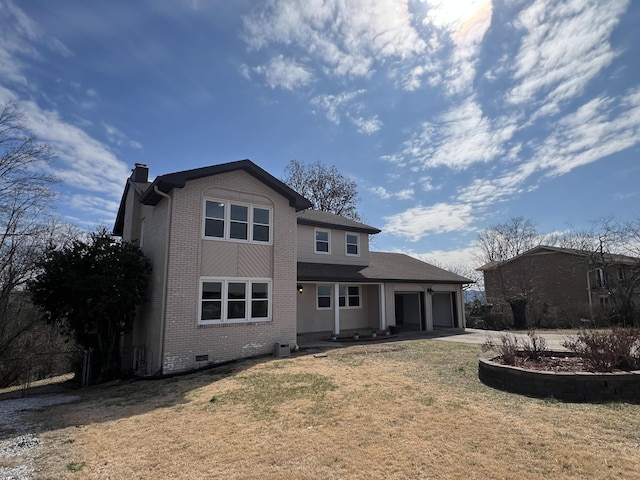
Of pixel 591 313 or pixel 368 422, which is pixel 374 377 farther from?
pixel 591 313

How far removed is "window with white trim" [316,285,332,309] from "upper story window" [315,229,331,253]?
197 centimetres

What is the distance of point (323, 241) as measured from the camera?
62.1 feet

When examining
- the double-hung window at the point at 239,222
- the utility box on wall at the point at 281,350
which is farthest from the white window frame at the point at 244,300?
the double-hung window at the point at 239,222

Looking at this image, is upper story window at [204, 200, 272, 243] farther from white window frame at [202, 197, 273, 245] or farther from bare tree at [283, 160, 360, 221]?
bare tree at [283, 160, 360, 221]

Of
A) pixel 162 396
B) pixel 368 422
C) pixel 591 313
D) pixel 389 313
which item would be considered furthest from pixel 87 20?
pixel 591 313

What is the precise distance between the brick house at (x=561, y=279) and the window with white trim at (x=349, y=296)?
47.9 ft

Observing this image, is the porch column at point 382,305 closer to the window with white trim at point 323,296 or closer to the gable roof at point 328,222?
the window with white trim at point 323,296

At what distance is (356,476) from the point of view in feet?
14.0

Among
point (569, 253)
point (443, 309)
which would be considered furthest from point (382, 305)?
point (569, 253)

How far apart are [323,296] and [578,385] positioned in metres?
12.2

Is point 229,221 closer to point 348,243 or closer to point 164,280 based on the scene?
point 164,280

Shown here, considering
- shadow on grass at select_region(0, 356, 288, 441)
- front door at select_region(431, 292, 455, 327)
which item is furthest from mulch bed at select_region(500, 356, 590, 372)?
front door at select_region(431, 292, 455, 327)

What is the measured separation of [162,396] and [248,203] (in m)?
7.33

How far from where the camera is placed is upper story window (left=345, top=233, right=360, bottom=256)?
19875 millimetres
